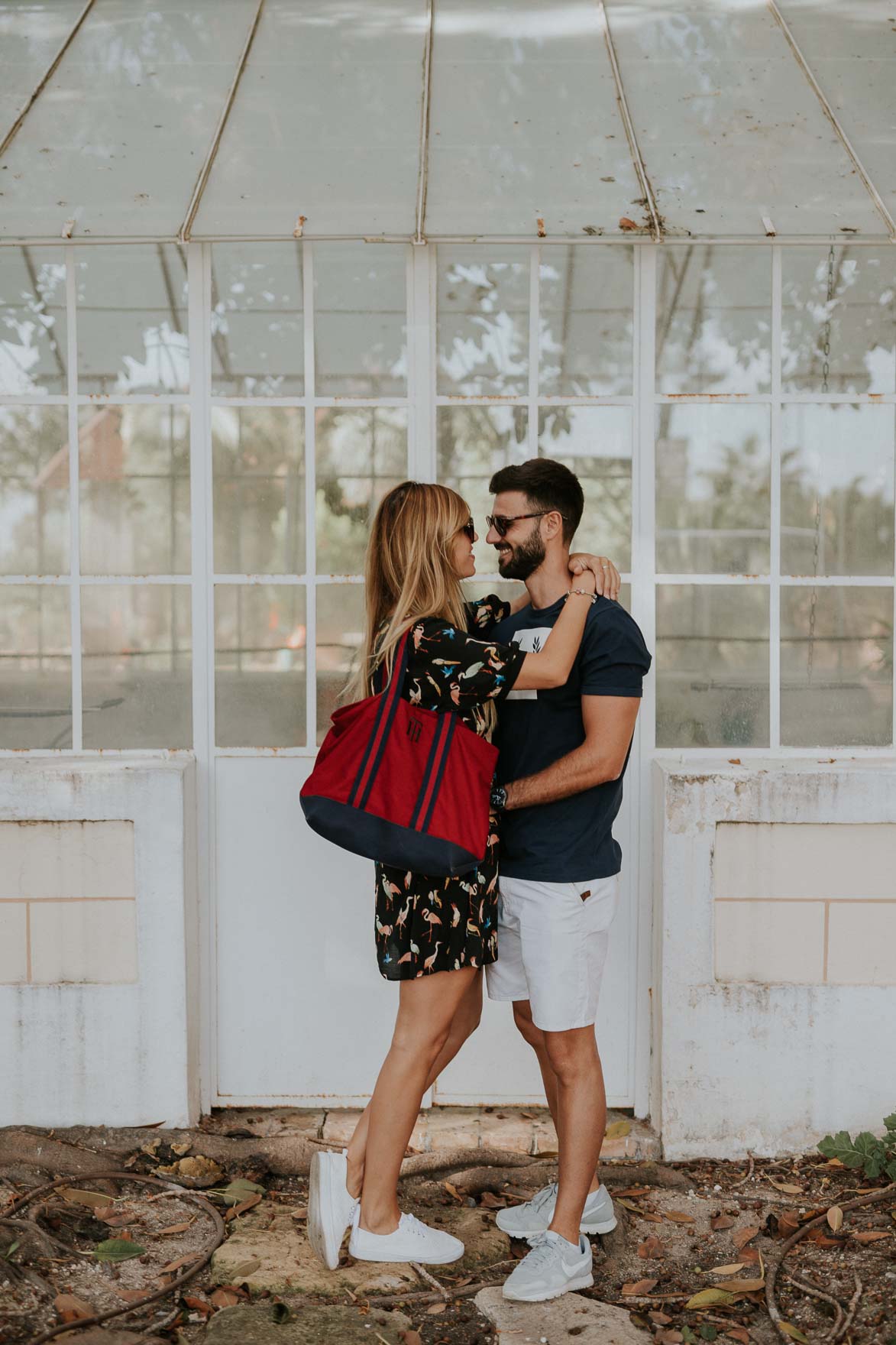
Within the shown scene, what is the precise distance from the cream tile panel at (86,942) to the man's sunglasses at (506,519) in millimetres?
1658

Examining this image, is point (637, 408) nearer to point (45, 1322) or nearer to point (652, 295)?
point (652, 295)

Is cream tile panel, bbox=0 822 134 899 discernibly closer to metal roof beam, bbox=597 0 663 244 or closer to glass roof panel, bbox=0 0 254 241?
glass roof panel, bbox=0 0 254 241

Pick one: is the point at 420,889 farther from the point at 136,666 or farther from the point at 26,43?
the point at 26,43

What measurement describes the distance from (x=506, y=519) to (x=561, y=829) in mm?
778

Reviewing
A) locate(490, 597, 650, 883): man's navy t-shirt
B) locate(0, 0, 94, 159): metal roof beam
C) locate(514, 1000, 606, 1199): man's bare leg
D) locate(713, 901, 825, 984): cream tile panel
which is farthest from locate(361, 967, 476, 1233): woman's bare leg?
locate(0, 0, 94, 159): metal roof beam

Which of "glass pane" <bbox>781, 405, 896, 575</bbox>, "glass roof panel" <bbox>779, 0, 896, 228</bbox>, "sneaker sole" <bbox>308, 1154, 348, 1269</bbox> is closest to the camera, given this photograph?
"sneaker sole" <bbox>308, 1154, 348, 1269</bbox>

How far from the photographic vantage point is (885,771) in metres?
3.70

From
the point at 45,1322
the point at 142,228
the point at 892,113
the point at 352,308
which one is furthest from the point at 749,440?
the point at 45,1322

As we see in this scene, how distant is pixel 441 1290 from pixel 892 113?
3.51 m

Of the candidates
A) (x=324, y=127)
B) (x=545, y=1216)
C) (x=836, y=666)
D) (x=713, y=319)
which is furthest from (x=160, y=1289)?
(x=324, y=127)

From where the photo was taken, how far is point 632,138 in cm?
368

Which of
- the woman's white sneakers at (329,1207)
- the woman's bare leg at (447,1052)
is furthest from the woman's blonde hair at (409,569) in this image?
the woman's white sneakers at (329,1207)

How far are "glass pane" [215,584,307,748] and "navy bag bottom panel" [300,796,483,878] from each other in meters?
1.09

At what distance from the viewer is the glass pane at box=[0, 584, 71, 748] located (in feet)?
12.8
